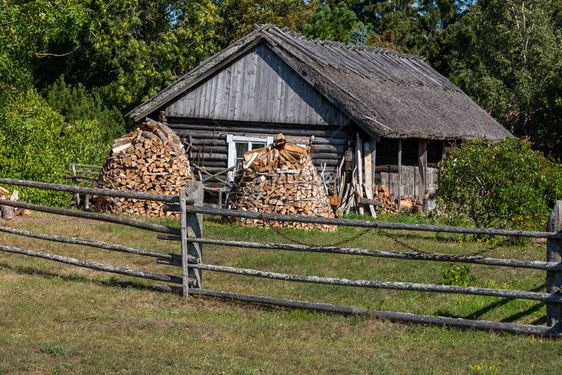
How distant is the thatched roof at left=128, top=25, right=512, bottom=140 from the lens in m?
18.3

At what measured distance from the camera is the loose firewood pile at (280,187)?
1513 centimetres

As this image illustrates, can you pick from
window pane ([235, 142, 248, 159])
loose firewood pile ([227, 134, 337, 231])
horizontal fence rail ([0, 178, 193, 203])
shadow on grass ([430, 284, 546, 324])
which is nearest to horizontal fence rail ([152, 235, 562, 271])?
horizontal fence rail ([0, 178, 193, 203])

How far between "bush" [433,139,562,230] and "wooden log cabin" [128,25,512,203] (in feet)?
10.1

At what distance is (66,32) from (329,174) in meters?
7.64

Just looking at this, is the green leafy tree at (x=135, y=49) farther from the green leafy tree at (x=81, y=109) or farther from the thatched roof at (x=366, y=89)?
the thatched roof at (x=366, y=89)

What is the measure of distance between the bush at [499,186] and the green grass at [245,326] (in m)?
2.92

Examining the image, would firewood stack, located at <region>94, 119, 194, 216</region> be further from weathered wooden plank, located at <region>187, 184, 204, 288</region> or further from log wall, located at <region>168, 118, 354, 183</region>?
weathered wooden plank, located at <region>187, 184, 204, 288</region>

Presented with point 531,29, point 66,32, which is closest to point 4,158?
point 66,32

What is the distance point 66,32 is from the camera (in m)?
14.9

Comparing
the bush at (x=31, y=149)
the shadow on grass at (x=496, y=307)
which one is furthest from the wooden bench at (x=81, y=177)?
the shadow on grass at (x=496, y=307)

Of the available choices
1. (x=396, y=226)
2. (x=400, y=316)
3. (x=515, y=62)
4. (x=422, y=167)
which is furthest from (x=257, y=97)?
(x=515, y=62)

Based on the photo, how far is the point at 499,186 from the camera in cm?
1436

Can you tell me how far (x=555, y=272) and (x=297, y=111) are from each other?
12.0 metres

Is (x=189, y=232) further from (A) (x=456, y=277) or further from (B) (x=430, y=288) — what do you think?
(A) (x=456, y=277)
